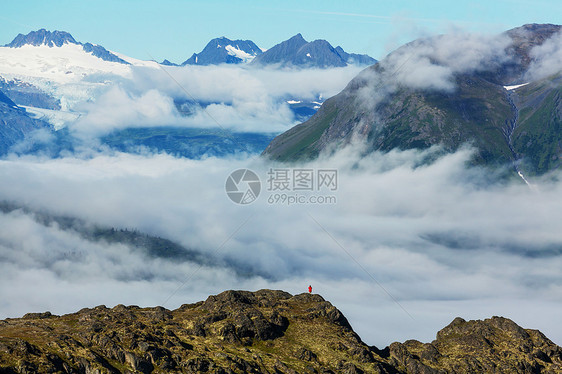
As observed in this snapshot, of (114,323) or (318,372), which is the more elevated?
(114,323)

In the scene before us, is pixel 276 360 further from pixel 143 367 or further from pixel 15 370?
pixel 15 370

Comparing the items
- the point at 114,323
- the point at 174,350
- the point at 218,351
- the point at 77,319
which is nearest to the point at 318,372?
the point at 218,351

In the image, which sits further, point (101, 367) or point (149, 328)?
point (149, 328)

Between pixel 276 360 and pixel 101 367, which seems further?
pixel 276 360

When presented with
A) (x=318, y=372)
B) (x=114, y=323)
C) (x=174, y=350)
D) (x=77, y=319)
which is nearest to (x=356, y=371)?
(x=318, y=372)

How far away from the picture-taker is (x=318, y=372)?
189 metres

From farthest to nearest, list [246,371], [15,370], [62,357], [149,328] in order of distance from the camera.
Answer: [149,328]
[246,371]
[62,357]
[15,370]

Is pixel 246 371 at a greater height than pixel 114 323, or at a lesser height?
lesser

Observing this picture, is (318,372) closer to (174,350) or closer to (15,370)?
(174,350)

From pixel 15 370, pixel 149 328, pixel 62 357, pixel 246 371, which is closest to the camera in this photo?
pixel 15 370

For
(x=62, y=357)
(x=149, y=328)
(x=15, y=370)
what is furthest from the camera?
(x=149, y=328)

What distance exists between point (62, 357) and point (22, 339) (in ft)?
37.4

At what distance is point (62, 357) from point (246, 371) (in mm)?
49622

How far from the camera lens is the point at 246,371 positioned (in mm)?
180875
